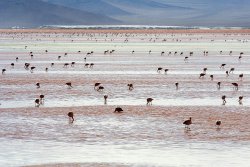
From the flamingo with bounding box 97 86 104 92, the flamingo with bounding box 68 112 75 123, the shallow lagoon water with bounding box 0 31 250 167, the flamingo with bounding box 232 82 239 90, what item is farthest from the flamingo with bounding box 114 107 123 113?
the flamingo with bounding box 232 82 239 90

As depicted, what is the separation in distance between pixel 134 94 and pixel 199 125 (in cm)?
939

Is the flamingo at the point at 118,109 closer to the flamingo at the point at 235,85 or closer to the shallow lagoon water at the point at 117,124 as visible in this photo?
the shallow lagoon water at the point at 117,124

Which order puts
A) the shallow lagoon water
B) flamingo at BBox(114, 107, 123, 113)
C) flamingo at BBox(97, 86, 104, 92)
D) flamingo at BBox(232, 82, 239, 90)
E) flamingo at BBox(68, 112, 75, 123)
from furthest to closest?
flamingo at BBox(232, 82, 239, 90) < flamingo at BBox(97, 86, 104, 92) < flamingo at BBox(114, 107, 123, 113) < flamingo at BBox(68, 112, 75, 123) < the shallow lagoon water

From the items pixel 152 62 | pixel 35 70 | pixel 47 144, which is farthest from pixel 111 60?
pixel 47 144

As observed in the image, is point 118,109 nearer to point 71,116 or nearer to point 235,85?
point 71,116

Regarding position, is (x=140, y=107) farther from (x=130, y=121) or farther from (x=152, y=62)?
(x=152, y=62)

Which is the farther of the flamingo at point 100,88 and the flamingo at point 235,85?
the flamingo at point 235,85

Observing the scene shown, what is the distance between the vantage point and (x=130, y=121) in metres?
25.4

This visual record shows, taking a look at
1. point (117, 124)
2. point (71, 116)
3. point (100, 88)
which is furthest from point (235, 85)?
→ point (71, 116)

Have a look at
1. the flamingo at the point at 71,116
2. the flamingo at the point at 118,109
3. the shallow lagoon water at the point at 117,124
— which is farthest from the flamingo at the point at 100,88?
the flamingo at the point at 71,116

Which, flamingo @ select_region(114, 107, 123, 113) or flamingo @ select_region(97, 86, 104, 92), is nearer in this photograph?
flamingo @ select_region(114, 107, 123, 113)

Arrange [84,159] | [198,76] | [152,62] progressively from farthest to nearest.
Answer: [152,62] → [198,76] → [84,159]

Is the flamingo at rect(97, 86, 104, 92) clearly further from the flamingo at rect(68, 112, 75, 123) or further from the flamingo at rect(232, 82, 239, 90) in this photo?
Result: the flamingo at rect(68, 112, 75, 123)

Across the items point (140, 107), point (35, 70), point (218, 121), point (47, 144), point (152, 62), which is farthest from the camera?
point (152, 62)
